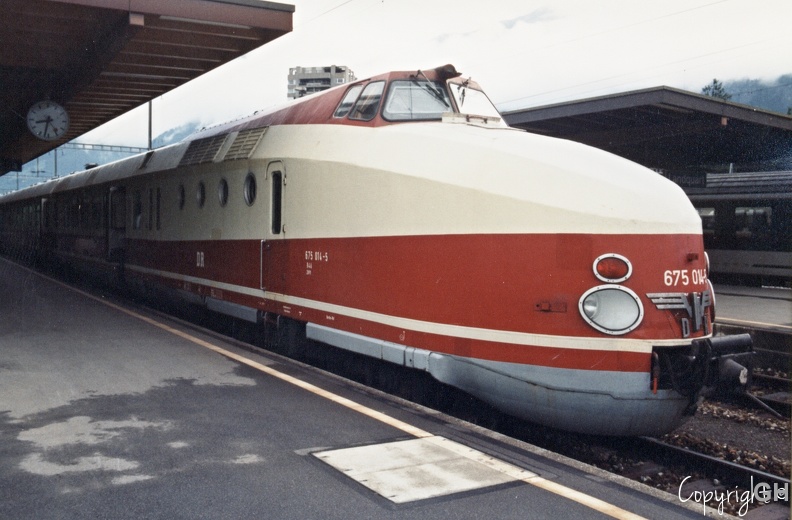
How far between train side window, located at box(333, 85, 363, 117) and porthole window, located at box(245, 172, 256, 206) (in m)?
1.83

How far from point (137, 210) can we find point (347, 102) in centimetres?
827

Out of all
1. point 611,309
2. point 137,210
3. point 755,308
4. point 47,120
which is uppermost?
point 47,120

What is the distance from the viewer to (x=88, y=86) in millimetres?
14367

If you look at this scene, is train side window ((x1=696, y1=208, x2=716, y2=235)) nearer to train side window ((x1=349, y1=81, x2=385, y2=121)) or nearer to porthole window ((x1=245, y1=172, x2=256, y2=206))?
porthole window ((x1=245, y1=172, x2=256, y2=206))

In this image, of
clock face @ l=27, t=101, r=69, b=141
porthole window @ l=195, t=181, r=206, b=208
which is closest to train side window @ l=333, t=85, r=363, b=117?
porthole window @ l=195, t=181, r=206, b=208

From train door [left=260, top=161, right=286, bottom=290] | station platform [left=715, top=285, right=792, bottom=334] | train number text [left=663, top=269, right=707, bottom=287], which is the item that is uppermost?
train door [left=260, top=161, right=286, bottom=290]

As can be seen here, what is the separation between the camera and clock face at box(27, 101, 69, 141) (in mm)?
14984

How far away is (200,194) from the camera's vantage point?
10.8 meters

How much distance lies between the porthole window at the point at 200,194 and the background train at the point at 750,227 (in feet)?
53.6

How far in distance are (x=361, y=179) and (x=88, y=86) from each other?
9895 millimetres

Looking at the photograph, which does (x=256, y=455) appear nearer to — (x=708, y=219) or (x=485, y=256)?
(x=485, y=256)

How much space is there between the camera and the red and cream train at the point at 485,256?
5.40 metres

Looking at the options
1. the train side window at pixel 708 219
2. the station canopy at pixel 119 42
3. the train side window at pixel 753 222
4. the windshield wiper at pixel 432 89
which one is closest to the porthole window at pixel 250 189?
the windshield wiper at pixel 432 89

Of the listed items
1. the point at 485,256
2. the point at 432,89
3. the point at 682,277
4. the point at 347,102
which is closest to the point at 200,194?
the point at 347,102
